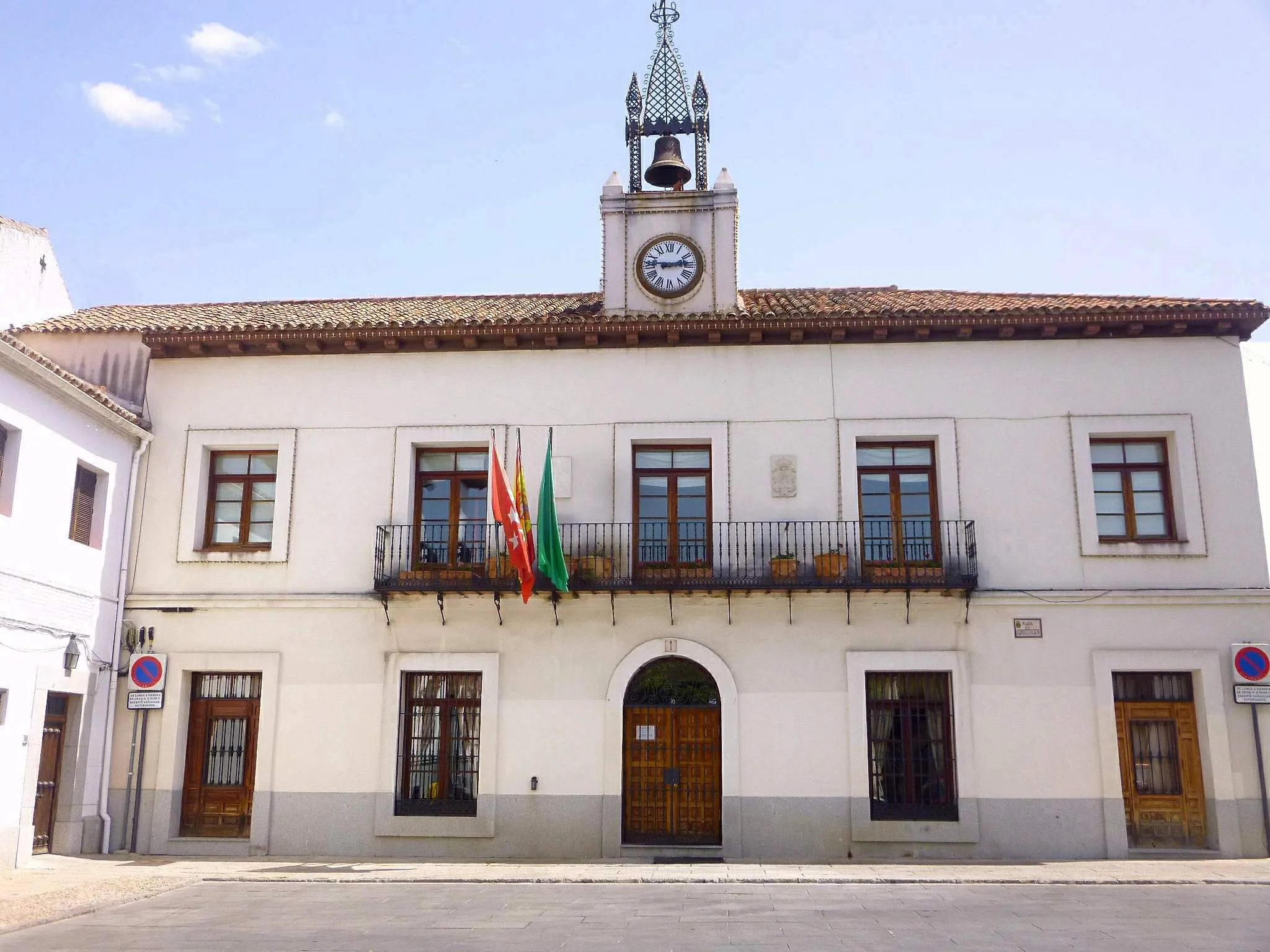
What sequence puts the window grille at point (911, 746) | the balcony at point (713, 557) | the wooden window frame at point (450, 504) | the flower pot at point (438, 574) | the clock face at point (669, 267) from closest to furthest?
the window grille at point (911, 746) → the balcony at point (713, 557) → the flower pot at point (438, 574) → the wooden window frame at point (450, 504) → the clock face at point (669, 267)

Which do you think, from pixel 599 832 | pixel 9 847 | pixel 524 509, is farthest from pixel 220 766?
pixel 524 509

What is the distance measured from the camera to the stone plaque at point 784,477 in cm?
1481

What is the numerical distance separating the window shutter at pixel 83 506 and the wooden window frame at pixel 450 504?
4.24m

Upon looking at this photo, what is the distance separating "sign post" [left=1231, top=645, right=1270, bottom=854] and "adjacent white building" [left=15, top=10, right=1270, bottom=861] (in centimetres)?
17

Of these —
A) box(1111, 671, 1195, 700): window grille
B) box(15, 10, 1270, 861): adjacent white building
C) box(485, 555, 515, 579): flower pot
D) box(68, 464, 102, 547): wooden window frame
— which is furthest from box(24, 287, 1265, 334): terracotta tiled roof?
box(1111, 671, 1195, 700): window grille

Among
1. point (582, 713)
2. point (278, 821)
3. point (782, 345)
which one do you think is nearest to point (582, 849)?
point (582, 713)

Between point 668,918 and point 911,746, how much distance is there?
5.38 metres

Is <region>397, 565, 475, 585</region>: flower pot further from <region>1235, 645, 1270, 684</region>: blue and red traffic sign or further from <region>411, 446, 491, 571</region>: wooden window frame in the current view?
<region>1235, 645, 1270, 684</region>: blue and red traffic sign

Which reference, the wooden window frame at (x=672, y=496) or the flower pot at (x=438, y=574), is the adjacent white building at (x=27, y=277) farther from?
the wooden window frame at (x=672, y=496)

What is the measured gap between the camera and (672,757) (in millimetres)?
14375

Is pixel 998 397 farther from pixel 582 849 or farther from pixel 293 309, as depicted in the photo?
pixel 293 309

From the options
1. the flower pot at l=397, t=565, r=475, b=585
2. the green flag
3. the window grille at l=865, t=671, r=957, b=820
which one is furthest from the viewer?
the flower pot at l=397, t=565, r=475, b=585

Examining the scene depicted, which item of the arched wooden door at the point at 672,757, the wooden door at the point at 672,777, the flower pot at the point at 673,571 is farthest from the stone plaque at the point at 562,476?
the wooden door at the point at 672,777

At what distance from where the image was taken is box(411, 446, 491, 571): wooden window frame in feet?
49.2
